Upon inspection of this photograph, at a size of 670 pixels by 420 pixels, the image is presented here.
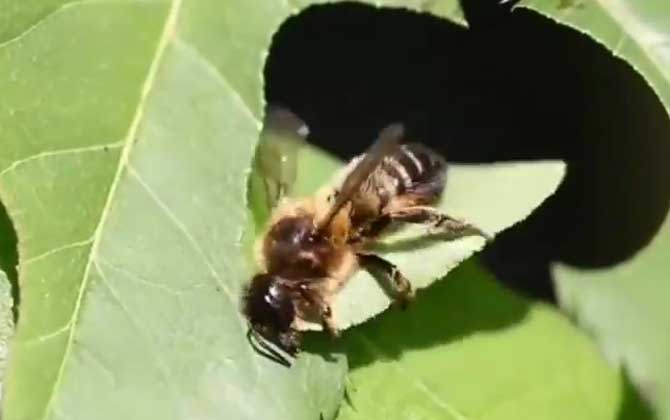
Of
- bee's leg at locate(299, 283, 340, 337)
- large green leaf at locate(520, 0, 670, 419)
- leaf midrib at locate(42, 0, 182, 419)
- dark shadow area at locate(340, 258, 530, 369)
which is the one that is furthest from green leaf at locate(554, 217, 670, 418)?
leaf midrib at locate(42, 0, 182, 419)

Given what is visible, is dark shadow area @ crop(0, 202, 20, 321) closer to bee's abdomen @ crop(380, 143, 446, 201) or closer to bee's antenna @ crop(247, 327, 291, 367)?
bee's antenna @ crop(247, 327, 291, 367)

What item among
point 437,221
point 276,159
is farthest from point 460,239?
point 276,159

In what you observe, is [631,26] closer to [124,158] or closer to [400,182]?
[400,182]

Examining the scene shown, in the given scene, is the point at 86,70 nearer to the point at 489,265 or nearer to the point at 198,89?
the point at 198,89

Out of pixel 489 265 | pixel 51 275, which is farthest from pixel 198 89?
pixel 489 265

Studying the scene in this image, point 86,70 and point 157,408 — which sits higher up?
point 86,70
